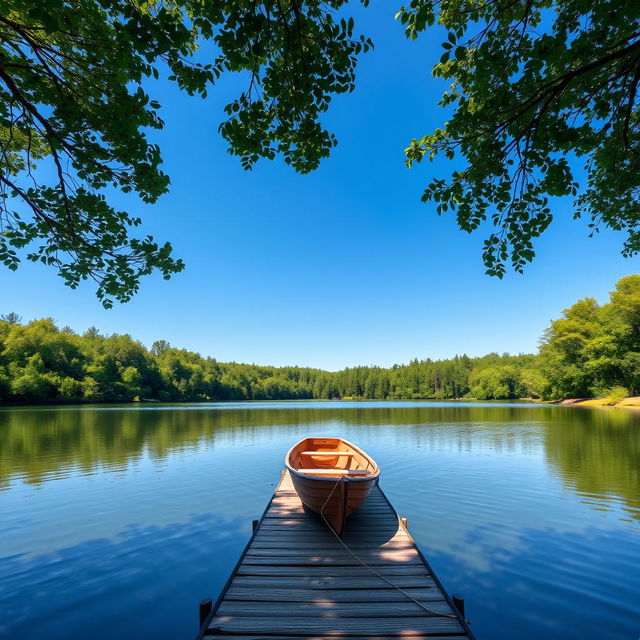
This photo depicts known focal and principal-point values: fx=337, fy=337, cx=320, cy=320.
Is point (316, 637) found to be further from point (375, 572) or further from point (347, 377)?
point (347, 377)

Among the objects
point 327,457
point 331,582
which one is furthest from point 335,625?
point 327,457

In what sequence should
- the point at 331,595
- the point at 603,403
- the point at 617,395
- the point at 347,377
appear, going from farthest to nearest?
the point at 347,377, the point at 603,403, the point at 617,395, the point at 331,595

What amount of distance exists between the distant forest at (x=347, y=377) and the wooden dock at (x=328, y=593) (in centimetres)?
5978

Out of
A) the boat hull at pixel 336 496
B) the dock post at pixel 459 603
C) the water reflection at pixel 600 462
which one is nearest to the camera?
the dock post at pixel 459 603

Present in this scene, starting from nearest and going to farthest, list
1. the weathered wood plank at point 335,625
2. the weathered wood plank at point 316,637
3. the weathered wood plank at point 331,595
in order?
1. the weathered wood plank at point 316,637
2. the weathered wood plank at point 335,625
3. the weathered wood plank at point 331,595

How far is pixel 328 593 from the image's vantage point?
195 inches

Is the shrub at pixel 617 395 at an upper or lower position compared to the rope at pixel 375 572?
upper

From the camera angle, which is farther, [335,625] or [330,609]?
[330,609]

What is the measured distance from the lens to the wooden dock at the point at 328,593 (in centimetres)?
415

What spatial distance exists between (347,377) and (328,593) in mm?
155410

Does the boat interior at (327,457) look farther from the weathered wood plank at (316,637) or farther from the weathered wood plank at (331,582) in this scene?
the weathered wood plank at (316,637)

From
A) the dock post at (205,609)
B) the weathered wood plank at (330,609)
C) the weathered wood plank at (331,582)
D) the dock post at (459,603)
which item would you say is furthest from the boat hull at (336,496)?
the dock post at (205,609)

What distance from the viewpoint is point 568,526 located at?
9031 mm

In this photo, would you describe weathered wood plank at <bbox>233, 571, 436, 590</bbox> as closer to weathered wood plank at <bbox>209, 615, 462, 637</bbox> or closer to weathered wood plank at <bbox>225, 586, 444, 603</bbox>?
weathered wood plank at <bbox>225, 586, 444, 603</bbox>
